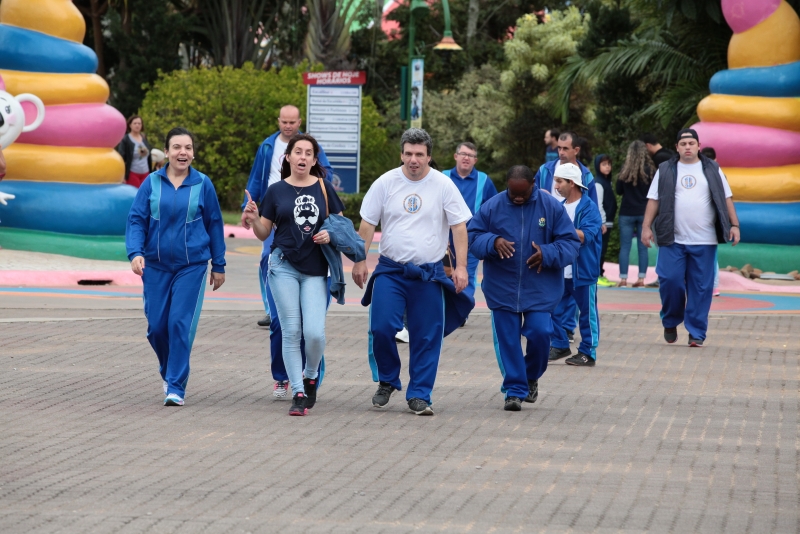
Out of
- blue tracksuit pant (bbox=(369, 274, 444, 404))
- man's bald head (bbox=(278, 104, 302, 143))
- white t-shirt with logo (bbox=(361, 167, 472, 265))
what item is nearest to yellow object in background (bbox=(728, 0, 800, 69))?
man's bald head (bbox=(278, 104, 302, 143))

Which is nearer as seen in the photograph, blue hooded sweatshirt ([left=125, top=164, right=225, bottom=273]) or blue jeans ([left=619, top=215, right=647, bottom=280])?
blue hooded sweatshirt ([left=125, top=164, right=225, bottom=273])

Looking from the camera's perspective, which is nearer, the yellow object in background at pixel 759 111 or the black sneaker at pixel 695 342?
the black sneaker at pixel 695 342

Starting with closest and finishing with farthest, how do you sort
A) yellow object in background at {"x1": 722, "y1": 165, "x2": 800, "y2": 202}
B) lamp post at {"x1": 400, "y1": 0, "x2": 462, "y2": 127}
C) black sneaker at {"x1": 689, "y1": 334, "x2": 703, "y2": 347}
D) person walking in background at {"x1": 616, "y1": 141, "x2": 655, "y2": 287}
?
black sneaker at {"x1": 689, "y1": 334, "x2": 703, "y2": 347}
person walking in background at {"x1": 616, "y1": 141, "x2": 655, "y2": 287}
yellow object in background at {"x1": 722, "y1": 165, "x2": 800, "y2": 202}
lamp post at {"x1": 400, "y1": 0, "x2": 462, "y2": 127}

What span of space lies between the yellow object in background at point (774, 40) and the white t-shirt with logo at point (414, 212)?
10.6 meters

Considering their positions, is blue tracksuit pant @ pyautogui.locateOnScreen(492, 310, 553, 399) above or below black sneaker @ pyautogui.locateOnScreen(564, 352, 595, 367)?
above

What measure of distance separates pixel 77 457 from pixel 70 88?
10375mm

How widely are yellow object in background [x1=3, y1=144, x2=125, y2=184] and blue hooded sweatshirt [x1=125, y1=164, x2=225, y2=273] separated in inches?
323

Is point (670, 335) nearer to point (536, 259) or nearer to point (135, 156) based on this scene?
point (536, 259)

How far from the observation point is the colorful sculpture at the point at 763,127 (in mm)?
17188

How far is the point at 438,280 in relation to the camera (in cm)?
800

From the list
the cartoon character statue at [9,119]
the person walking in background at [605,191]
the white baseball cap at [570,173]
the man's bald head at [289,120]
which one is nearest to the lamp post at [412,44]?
the person walking in background at [605,191]

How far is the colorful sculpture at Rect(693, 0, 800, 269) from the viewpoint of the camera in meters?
17.2

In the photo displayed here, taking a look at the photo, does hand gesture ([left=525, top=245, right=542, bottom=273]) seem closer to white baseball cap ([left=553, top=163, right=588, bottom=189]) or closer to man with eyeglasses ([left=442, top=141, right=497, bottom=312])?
white baseball cap ([left=553, top=163, right=588, bottom=189])

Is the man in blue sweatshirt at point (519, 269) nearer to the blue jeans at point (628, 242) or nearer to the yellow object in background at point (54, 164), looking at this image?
the blue jeans at point (628, 242)
